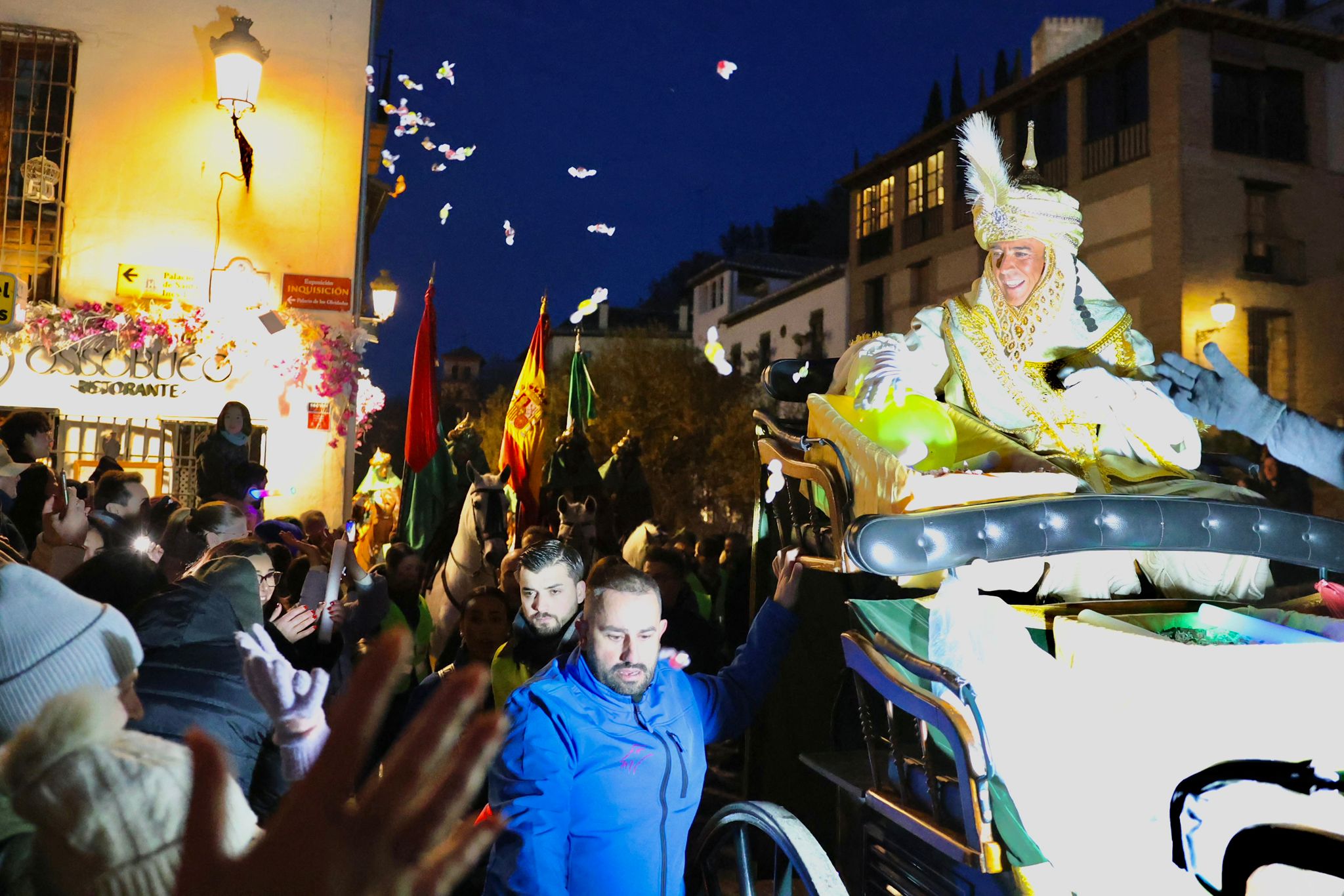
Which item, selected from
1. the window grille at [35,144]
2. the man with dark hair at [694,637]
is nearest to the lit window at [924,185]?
the window grille at [35,144]

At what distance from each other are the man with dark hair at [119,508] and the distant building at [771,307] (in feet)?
59.5

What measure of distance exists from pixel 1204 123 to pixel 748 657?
21296mm

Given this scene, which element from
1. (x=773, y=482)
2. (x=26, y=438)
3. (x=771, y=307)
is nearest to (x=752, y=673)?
(x=773, y=482)

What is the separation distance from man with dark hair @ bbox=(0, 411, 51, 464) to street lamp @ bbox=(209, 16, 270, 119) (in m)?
4.51

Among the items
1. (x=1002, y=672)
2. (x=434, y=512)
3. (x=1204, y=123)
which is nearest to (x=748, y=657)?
(x=1002, y=672)

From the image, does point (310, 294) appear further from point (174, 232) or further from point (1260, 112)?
A: point (1260, 112)

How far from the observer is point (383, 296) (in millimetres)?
15062

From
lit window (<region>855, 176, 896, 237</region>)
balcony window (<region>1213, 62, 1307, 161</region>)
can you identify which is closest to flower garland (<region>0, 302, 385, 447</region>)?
balcony window (<region>1213, 62, 1307, 161</region>)

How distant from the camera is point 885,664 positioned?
9.06ft

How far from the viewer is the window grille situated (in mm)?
10141

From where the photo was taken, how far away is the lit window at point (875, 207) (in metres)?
29.0

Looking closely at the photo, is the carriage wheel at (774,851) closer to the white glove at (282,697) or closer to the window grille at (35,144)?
the white glove at (282,697)

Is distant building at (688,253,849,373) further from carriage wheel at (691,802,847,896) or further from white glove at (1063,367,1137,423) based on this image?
carriage wheel at (691,802,847,896)

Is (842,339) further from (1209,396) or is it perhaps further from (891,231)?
(1209,396)
